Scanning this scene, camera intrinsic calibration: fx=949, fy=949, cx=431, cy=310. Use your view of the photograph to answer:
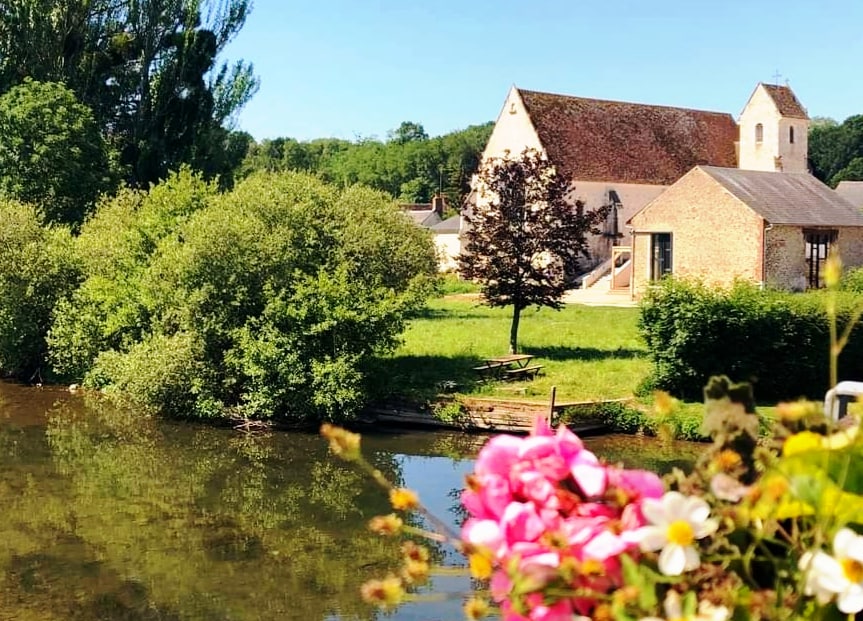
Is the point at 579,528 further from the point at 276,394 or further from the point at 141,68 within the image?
the point at 141,68

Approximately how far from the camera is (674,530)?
149 centimetres

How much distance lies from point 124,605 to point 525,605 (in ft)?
37.3

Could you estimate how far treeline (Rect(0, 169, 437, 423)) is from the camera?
21562mm

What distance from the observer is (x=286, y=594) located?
39.8 ft

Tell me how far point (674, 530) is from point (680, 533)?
10 mm

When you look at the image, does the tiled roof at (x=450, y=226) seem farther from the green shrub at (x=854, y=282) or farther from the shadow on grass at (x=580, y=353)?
the green shrub at (x=854, y=282)

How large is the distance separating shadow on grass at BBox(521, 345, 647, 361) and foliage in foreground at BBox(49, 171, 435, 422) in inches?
167

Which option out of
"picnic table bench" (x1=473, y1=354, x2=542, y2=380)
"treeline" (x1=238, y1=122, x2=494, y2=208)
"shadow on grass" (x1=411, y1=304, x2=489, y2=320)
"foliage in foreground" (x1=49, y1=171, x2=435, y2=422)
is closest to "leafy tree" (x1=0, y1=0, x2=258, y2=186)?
"shadow on grass" (x1=411, y1=304, x2=489, y2=320)

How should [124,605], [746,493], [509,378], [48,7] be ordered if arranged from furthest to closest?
[48,7], [509,378], [124,605], [746,493]

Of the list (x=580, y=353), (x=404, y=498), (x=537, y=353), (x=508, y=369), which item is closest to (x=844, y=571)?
(x=404, y=498)

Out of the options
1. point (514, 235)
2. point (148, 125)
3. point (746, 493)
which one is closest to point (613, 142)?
point (148, 125)

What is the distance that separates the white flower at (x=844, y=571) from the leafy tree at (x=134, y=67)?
4444cm

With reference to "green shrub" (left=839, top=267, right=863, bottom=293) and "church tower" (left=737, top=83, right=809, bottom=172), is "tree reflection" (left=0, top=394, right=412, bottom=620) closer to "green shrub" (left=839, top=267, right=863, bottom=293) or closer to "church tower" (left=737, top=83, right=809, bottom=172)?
"green shrub" (left=839, top=267, right=863, bottom=293)

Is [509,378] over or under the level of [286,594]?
over
